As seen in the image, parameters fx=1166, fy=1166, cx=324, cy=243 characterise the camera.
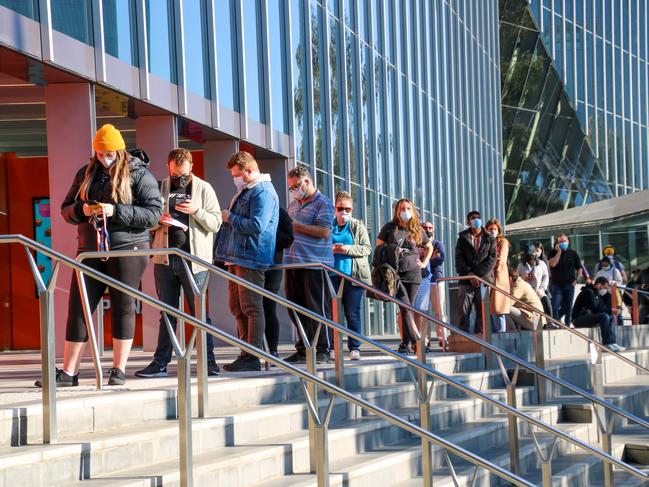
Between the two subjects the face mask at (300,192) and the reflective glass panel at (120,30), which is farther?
the reflective glass panel at (120,30)

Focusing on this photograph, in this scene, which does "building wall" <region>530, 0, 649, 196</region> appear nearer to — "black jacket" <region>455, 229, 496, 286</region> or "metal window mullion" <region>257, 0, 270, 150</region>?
"metal window mullion" <region>257, 0, 270, 150</region>

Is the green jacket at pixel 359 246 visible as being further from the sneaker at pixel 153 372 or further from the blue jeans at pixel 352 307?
the sneaker at pixel 153 372

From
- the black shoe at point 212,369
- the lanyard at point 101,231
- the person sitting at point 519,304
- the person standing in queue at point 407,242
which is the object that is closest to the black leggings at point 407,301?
the person standing in queue at point 407,242

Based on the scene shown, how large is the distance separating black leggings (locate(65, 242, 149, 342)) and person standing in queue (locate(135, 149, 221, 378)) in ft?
2.36

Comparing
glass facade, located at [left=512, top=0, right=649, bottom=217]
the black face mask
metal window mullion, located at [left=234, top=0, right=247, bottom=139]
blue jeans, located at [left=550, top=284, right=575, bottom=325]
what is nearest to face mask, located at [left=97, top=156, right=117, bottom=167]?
the black face mask

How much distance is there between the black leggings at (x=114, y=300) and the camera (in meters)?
7.66

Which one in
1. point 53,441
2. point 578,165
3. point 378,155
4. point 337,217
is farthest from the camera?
point 578,165

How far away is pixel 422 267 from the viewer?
13500 mm

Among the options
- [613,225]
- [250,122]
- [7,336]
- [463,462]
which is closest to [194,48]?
[250,122]

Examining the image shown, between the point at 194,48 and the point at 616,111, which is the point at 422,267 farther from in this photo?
the point at 616,111

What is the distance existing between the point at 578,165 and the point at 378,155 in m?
24.2

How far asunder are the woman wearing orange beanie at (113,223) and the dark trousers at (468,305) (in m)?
6.55

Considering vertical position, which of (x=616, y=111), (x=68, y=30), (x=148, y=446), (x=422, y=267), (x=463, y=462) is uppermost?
(x=616, y=111)

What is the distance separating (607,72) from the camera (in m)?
50.3
